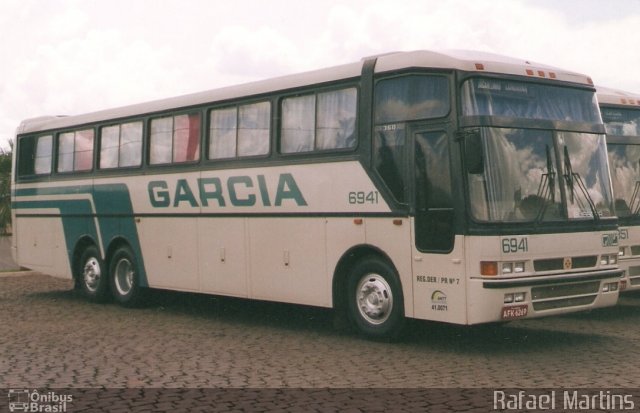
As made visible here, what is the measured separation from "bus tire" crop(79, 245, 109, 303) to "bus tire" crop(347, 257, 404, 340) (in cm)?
686

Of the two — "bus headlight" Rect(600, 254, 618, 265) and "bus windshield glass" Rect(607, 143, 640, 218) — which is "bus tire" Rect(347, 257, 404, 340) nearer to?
"bus headlight" Rect(600, 254, 618, 265)

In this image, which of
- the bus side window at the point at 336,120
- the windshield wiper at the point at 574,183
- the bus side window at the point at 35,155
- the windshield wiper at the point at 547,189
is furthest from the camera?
the bus side window at the point at 35,155

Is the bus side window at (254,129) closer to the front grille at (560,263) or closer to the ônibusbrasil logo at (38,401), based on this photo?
the front grille at (560,263)

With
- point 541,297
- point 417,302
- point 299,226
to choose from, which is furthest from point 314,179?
point 541,297

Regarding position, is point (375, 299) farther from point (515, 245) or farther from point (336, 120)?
point (336, 120)

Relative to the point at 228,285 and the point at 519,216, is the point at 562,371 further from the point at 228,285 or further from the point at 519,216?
the point at 228,285

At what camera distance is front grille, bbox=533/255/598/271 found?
34.9 feet

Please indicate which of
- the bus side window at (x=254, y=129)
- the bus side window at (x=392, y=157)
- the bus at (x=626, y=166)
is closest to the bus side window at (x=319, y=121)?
the bus side window at (x=254, y=129)

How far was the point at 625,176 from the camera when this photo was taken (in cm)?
1456

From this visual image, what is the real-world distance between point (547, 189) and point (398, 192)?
5.55 ft

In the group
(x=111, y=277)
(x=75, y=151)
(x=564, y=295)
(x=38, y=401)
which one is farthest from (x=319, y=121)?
(x=75, y=151)

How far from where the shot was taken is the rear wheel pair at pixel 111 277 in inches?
659

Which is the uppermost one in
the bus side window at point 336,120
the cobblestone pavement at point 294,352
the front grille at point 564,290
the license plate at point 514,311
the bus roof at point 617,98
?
the bus roof at point 617,98

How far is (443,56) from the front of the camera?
35.6ft
